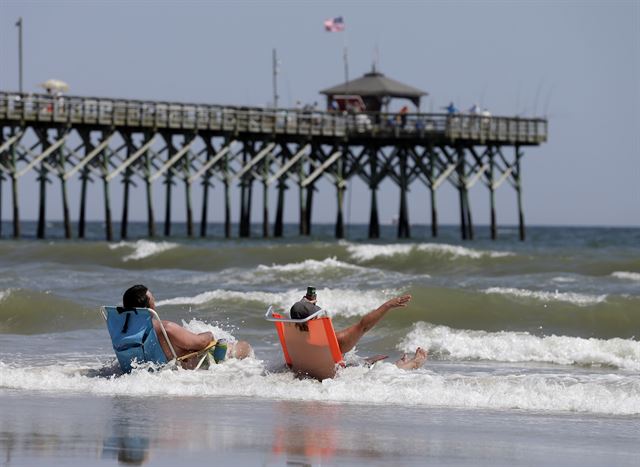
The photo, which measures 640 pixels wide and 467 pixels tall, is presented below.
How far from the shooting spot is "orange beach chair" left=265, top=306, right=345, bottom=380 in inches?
474

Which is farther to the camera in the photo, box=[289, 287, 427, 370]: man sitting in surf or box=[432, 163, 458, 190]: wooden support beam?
box=[432, 163, 458, 190]: wooden support beam

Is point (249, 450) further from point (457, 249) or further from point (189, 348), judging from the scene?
point (457, 249)

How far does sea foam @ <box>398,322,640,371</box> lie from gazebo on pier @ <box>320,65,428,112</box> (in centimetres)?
Answer: 3413

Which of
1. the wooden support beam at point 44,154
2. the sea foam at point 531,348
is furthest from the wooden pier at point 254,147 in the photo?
the sea foam at point 531,348

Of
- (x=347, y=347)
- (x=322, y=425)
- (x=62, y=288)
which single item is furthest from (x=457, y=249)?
(x=322, y=425)

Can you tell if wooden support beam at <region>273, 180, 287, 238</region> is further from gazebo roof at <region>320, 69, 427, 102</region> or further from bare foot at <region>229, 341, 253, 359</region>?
bare foot at <region>229, 341, 253, 359</region>

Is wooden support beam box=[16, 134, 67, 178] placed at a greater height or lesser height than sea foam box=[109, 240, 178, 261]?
greater

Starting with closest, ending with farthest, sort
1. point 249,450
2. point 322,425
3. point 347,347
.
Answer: point 249,450, point 322,425, point 347,347

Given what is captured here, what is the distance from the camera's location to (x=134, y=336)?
12141mm

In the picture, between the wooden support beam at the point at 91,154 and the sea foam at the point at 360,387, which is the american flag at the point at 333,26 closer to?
the wooden support beam at the point at 91,154

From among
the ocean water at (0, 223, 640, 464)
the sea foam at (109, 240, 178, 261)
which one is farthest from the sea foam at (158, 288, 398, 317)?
the sea foam at (109, 240, 178, 261)

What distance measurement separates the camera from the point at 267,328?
18391mm

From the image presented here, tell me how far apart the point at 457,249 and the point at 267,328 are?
55.2ft

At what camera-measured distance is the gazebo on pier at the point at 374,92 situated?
50.3 metres
